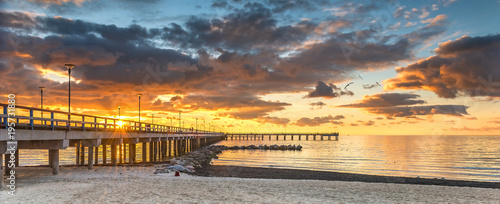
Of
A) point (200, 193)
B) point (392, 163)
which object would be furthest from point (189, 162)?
point (392, 163)

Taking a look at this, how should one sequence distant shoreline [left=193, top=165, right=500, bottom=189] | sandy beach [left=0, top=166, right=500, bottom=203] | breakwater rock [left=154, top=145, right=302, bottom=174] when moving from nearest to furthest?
sandy beach [left=0, top=166, right=500, bottom=203], breakwater rock [left=154, top=145, right=302, bottom=174], distant shoreline [left=193, top=165, right=500, bottom=189]

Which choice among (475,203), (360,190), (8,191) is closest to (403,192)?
(360,190)

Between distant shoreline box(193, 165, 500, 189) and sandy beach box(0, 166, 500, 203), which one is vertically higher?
sandy beach box(0, 166, 500, 203)

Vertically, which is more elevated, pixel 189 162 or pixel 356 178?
pixel 189 162

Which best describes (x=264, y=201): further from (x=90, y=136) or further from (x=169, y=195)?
(x=90, y=136)

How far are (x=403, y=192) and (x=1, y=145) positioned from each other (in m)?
19.2

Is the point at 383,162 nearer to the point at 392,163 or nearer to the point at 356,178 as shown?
the point at 392,163

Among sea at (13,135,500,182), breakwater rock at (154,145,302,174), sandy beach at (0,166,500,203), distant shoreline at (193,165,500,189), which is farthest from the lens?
sea at (13,135,500,182)

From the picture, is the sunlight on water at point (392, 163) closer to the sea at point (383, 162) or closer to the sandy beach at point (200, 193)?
the sea at point (383, 162)

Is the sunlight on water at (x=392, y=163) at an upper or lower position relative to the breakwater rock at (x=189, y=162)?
lower

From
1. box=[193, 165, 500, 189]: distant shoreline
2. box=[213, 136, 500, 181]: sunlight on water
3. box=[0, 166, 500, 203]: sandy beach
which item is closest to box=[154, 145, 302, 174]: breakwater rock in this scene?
box=[193, 165, 500, 189]: distant shoreline

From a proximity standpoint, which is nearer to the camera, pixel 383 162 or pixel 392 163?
pixel 392 163

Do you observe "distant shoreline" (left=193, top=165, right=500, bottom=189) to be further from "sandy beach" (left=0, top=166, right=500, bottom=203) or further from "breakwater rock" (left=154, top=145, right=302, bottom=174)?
"sandy beach" (left=0, top=166, right=500, bottom=203)

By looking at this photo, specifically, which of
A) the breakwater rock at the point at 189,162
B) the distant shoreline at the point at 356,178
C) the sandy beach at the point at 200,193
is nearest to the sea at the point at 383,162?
the breakwater rock at the point at 189,162
